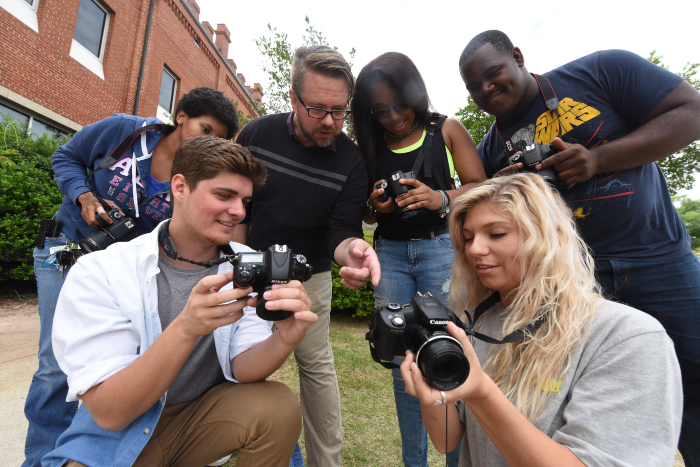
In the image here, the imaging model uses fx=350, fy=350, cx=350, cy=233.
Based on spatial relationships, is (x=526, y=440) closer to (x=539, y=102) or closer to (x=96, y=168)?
(x=539, y=102)

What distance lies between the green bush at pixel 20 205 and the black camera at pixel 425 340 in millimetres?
6122

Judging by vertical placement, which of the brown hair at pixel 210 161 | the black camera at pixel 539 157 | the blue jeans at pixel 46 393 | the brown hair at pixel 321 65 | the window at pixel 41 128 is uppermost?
the window at pixel 41 128

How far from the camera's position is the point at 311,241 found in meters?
2.38

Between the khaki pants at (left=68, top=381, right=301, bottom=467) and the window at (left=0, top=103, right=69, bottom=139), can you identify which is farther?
the window at (left=0, top=103, right=69, bottom=139)

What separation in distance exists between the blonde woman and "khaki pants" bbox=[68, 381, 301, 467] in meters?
0.64

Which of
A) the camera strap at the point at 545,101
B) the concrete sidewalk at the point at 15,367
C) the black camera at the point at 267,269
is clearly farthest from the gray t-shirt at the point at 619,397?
the concrete sidewalk at the point at 15,367

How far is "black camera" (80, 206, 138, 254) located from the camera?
6.29ft

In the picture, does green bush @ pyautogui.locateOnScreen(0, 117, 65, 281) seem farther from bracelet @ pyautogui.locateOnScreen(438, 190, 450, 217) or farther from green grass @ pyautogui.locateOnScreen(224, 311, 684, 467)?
bracelet @ pyautogui.locateOnScreen(438, 190, 450, 217)

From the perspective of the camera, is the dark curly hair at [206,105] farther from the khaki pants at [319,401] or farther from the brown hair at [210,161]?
the khaki pants at [319,401]

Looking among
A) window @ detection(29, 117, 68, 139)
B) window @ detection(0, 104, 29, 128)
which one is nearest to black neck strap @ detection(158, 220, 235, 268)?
window @ detection(0, 104, 29, 128)

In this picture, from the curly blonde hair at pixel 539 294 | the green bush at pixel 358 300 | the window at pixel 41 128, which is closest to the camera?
the curly blonde hair at pixel 539 294

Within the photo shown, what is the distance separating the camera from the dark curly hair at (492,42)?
2.08 meters

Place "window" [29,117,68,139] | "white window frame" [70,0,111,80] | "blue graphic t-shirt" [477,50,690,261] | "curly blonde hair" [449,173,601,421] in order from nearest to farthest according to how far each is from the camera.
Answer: "curly blonde hair" [449,173,601,421] → "blue graphic t-shirt" [477,50,690,261] → "window" [29,117,68,139] → "white window frame" [70,0,111,80]

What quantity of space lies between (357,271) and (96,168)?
71.5 inches
